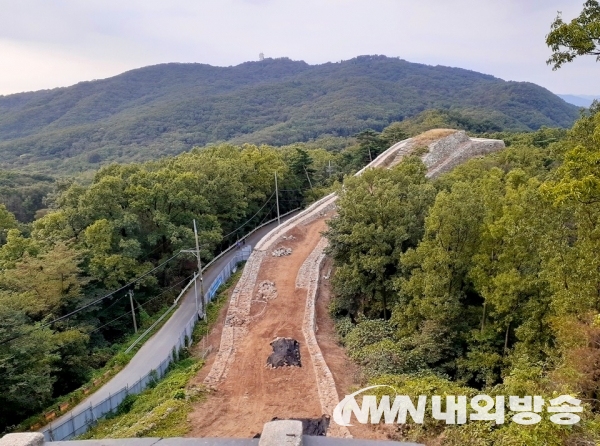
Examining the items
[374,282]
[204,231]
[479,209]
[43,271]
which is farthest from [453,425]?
[204,231]

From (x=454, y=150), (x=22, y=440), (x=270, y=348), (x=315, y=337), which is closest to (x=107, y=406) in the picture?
(x=270, y=348)

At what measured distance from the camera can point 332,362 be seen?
14.5 metres

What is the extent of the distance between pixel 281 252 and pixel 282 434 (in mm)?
20423

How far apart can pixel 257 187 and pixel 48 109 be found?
581ft

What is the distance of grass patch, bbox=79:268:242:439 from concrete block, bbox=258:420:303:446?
285 inches

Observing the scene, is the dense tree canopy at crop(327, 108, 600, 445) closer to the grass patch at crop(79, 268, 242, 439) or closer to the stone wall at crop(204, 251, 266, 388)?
the stone wall at crop(204, 251, 266, 388)

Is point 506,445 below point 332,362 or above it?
above

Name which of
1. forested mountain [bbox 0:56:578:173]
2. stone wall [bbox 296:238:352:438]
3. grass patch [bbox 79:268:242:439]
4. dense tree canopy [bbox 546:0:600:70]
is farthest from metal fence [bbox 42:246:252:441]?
forested mountain [bbox 0:56:578:173]

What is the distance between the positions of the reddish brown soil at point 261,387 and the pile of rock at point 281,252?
171 inches

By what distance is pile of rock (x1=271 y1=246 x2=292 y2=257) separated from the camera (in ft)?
79.2

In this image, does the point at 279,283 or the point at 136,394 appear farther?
the point at 279,283

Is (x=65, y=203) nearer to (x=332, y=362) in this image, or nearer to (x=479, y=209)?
(x=332, y=362)

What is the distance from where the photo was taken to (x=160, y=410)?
37.6 feet

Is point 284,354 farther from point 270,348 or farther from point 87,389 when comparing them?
point 87,389
